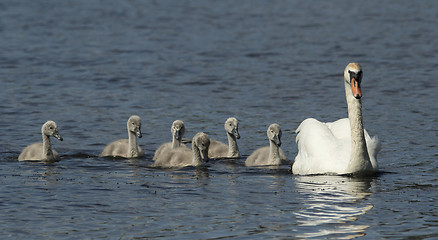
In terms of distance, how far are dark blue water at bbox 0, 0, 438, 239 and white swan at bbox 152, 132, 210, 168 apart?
0.22 meters

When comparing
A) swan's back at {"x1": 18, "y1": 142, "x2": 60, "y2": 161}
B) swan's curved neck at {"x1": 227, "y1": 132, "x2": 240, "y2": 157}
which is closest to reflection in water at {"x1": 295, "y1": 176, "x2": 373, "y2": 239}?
swan's curved neck at {"x1": 227, "y1": 132, "x2": 240, "y2": 157}

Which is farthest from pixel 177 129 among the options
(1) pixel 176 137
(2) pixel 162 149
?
(2) pixel 162 149

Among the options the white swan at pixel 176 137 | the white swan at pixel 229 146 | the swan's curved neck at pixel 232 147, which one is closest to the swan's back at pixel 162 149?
the white swan at pixel 176 137

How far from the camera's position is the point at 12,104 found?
19.1 meters

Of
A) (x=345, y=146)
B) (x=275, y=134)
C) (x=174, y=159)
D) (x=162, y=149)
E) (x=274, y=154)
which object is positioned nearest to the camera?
(x=345, y=146)

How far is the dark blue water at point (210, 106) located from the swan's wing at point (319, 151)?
0.26 metres

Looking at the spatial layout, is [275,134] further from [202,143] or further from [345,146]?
[345,146]

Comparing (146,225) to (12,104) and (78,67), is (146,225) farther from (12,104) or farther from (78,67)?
(78,67)

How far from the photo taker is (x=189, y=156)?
574 inches

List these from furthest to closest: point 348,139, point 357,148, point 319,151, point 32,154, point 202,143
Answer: point 32,154, point 202,143, point 348,139, point 319,151, point 357,148

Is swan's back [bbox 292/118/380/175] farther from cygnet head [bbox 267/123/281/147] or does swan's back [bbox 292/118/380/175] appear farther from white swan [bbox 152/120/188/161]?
white swan [bbox 152/120/188/161]

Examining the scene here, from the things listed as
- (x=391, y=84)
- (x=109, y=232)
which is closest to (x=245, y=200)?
(x=109, y=232)

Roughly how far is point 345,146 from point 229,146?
2.45 m

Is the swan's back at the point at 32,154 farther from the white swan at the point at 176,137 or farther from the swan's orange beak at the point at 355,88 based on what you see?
the swan's orange beak at the point at 355,88
